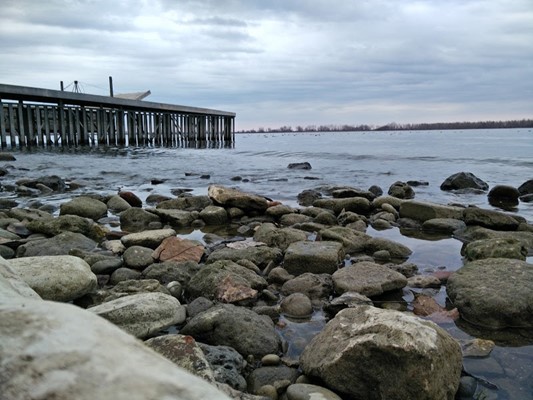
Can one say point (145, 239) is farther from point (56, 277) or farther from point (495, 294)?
point (495, 294)

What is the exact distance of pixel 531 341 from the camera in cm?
354

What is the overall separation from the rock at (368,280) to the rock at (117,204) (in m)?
6.16

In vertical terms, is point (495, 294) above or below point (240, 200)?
below

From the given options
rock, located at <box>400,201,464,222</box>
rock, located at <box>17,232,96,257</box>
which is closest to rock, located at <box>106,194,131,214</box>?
rock, located at <box>17,232,96,257</box>

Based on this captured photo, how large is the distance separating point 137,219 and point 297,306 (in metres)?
4.89

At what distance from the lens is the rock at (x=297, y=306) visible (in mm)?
4065

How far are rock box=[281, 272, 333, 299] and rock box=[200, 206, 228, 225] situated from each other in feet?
12.6

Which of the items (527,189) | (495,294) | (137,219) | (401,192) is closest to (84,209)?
(137,219)

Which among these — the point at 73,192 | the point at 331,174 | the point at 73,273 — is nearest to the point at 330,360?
the point at 73,273

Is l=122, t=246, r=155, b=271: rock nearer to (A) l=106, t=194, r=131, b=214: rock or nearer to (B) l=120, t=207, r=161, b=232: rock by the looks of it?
(B) l=120, t=207, r=161, b=232: rock

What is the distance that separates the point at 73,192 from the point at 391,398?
38.6 ft

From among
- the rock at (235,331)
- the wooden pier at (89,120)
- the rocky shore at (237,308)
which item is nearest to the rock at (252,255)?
the rocky shore at (237,308)

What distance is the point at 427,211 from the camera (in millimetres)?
8578

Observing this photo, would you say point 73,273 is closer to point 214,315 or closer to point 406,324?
point 214,315
